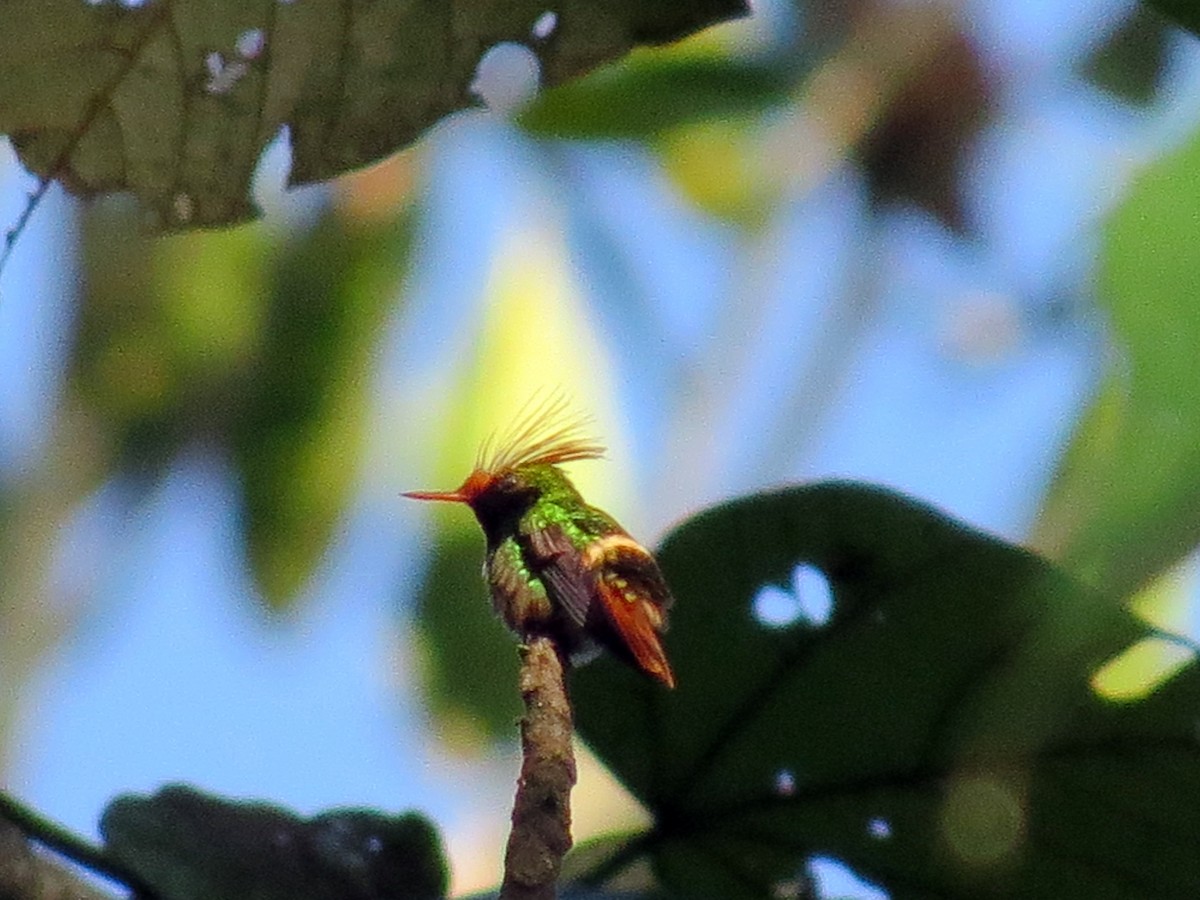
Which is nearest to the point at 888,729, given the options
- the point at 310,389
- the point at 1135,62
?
the point at 310,389

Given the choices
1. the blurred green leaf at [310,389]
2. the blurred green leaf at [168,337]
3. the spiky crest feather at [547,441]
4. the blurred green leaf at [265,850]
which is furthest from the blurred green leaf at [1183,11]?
the blurred green leaf at [168,337]

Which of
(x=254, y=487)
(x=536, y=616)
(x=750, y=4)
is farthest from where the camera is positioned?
(x=254, y=487)

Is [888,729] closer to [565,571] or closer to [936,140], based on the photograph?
[565,571]

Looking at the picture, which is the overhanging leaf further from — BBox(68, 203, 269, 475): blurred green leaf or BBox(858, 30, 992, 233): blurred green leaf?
BBox(858, 30, 992, 233): blurred green leaf

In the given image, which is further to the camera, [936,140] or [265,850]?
[936,140]

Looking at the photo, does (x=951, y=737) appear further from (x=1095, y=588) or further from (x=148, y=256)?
(x=148, y=256)

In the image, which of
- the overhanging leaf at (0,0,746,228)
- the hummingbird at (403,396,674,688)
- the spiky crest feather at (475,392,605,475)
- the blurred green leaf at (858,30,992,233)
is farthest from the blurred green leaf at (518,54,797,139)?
the hummingbird at (403,396,674,688)

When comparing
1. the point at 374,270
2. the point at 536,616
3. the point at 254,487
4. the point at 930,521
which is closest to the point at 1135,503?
the point at 536,616

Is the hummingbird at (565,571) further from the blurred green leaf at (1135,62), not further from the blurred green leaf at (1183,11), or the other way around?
the blurred green leaf at (1135,62)
